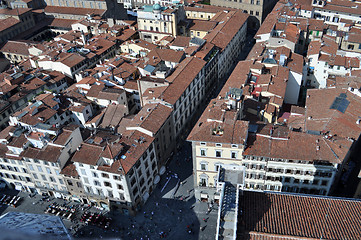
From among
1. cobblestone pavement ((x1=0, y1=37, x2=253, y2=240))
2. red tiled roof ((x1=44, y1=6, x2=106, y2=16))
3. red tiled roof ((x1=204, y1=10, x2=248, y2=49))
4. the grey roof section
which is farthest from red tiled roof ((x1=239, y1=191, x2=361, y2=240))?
red tiled roof ((x1=44, y1=6, x2=106, y2=16))

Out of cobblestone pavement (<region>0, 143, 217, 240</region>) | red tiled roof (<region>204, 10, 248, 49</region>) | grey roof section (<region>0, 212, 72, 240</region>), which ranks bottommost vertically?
cobblestone pavement (<region>0, 143, 217, 240</region>)

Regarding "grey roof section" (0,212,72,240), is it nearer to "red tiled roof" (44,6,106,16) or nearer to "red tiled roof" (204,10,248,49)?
"red tiled roof" (204,10,248,49)

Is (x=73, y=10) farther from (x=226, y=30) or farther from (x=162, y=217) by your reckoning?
(x=162, y=217)

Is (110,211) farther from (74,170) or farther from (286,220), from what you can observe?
(286,220)

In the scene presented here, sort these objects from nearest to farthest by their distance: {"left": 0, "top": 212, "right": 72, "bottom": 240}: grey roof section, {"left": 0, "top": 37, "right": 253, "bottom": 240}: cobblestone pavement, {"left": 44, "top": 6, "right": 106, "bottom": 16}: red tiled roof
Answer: {"left": 0, "top": 212, "right": 72, "bottom": 240}: grey roof section < {"left": 0, "top": 37, "right": 253, "bottom": 240}: cobblestone pavement < {"left": 44, "top": 6, "right": 106, "bottom": 16}: red tiled roof

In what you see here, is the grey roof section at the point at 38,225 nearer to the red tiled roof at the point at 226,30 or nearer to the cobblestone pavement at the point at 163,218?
the cobblestone pavement at the point at 163,218

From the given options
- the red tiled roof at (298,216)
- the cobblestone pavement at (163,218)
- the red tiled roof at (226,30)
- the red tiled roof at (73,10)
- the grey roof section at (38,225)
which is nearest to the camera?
the grey roof section at (38,225)

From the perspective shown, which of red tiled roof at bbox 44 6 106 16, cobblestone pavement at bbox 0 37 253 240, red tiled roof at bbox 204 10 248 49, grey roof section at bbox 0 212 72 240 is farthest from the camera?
red tiled roof at bbox 44 6 106 16

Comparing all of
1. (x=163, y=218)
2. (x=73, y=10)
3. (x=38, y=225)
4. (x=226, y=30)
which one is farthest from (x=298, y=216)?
(x=73, y=10)

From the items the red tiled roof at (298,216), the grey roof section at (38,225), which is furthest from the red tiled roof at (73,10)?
the red tiled roof at (298,216)

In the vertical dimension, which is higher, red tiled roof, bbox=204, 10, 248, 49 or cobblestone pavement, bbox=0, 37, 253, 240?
red tiled roof, bbox=204, 10, 248, 49

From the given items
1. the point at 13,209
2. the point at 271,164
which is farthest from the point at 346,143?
the point at 13,209
